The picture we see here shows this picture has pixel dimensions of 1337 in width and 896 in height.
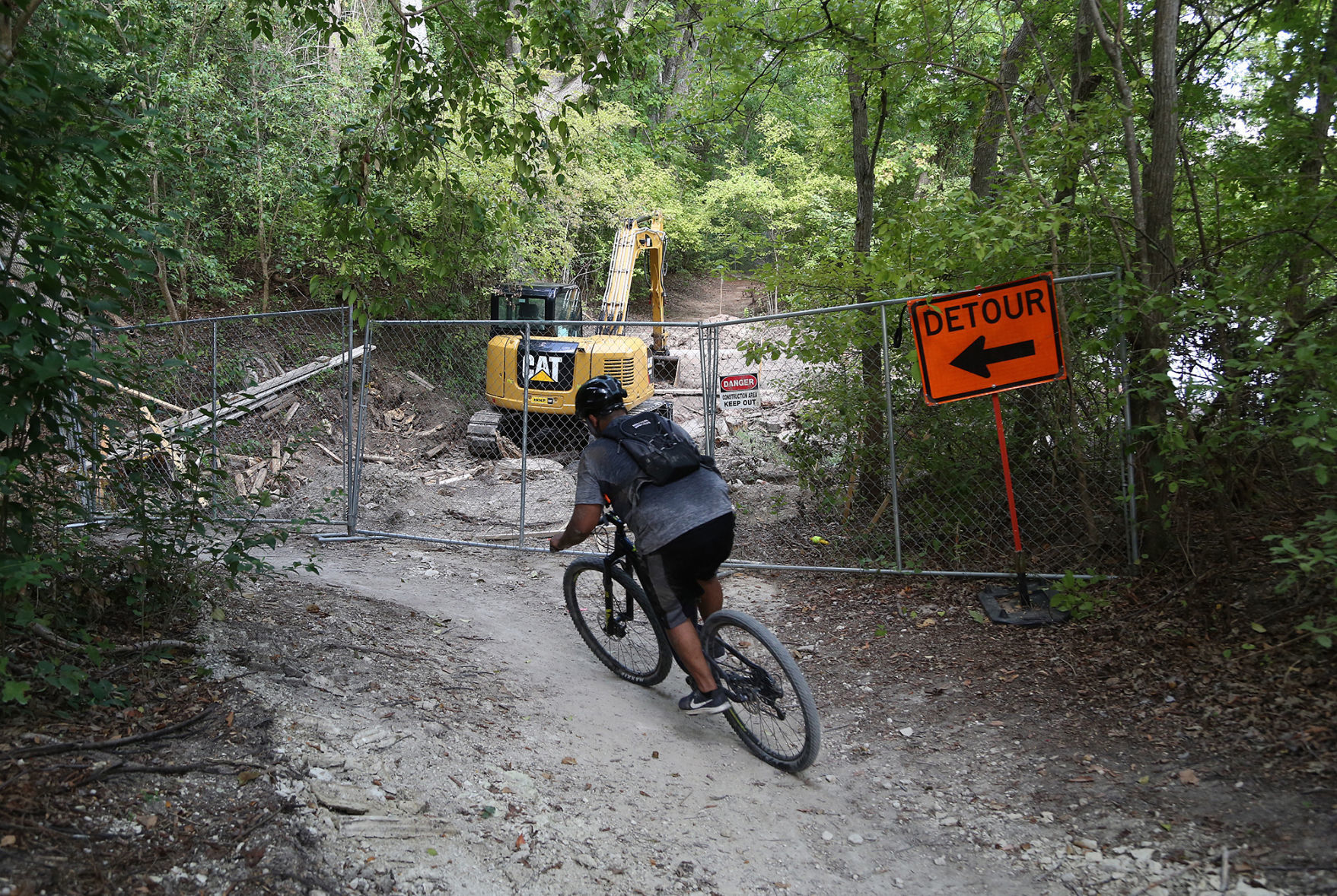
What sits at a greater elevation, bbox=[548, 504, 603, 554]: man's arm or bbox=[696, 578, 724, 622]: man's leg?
bbox=[548, 504, 603, 554]: man's arm

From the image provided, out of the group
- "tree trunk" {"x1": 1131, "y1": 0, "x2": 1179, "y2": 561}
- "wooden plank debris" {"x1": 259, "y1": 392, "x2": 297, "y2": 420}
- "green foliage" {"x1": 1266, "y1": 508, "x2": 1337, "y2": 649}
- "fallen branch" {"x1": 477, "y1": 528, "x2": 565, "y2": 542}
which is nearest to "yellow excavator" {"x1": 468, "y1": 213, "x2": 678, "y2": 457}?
"wooden plank debris" {"x1": 259, "y1": 392, "x2": 297, "y2": 420}

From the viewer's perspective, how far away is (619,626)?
502cm

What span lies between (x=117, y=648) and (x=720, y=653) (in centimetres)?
284

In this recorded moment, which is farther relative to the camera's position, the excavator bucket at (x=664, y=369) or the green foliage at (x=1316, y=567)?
the excavator bucket at (x=664, y=369)

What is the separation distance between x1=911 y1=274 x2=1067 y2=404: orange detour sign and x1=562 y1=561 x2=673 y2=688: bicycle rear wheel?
245cm

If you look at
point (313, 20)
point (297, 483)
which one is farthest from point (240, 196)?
point (313, 20)

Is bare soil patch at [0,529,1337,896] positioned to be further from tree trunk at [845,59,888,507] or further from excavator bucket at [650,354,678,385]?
excavator bucket at [650,354,678,385]

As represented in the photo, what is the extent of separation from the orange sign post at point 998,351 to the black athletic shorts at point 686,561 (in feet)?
7.40

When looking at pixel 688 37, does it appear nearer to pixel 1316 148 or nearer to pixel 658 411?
pixel 658 411

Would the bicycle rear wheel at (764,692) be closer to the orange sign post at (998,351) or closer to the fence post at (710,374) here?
the orange sign post at (998,351)

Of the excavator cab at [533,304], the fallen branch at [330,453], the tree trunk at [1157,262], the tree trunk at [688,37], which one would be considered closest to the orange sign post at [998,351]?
the tree trunk at [1157,262]

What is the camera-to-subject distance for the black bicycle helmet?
420 cm

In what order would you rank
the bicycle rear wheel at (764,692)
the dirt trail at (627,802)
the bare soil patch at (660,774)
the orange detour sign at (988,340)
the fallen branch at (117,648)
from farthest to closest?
the orange detour sign at (988,340), the bicycle rear wheel at (764,692), the fallen branch at (117,648), the dirt trail at (627,802), the bare soil patch at (660,774)

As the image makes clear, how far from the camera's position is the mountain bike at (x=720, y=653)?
3.97 meters
